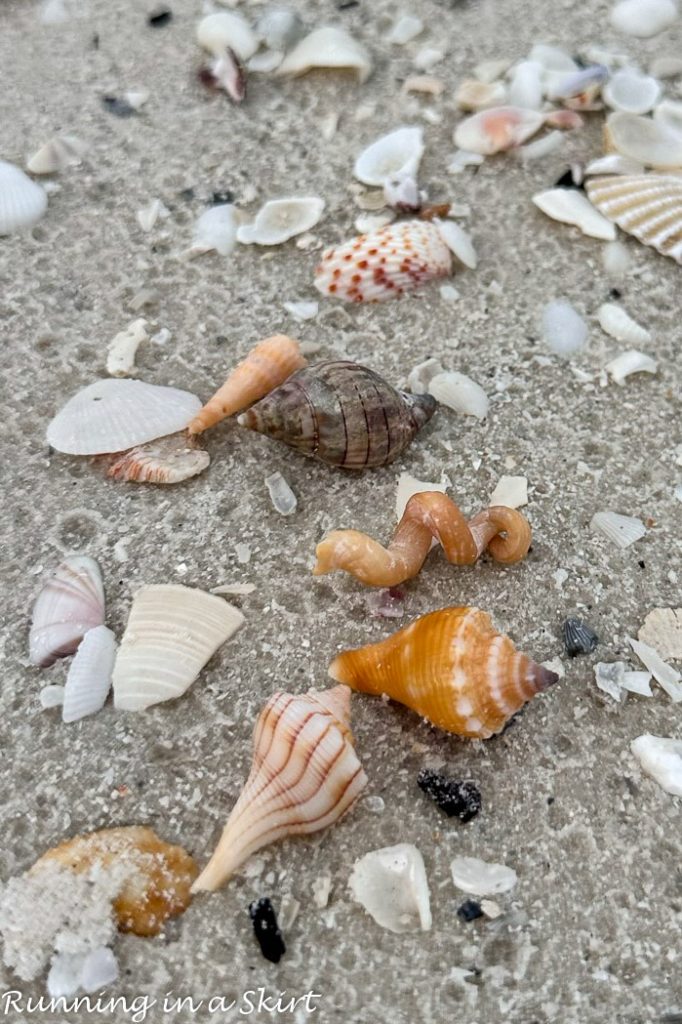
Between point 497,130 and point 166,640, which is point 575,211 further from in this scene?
point 166,640

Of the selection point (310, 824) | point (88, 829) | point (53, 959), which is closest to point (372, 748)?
point (310, 824)

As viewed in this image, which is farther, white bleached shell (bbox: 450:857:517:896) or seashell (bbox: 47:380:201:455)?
seashell (bbox: 47:380:201:455)

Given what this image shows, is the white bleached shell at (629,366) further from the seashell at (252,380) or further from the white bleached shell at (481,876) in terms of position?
the white bleached shell at (481,876)

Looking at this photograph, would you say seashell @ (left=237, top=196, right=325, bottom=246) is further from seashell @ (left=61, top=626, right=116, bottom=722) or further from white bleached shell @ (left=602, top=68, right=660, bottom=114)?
seashell @ (left=61, top=626, right=116, bottom=722)

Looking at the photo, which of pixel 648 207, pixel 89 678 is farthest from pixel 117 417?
pixel 648 207

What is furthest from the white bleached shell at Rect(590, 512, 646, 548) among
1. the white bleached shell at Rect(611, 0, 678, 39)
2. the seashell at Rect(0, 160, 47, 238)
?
the white bleached shell at Rect(611, 0, 678, 39)

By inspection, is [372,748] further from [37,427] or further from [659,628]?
[37,427]
